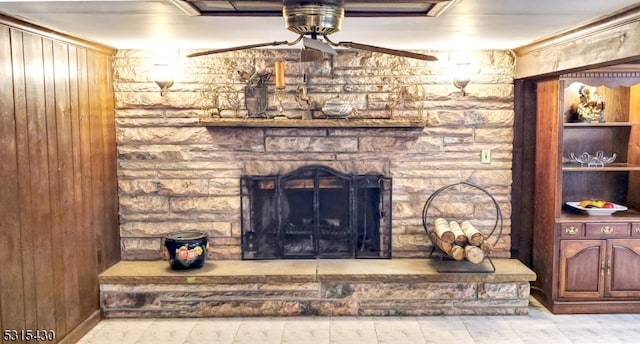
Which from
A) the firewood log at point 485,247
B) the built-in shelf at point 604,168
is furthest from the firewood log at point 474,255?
the built-in shelf at point 604,168

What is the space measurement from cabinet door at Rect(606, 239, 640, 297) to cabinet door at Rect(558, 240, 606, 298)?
0.21 feet

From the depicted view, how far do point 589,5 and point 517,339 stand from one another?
2161 mm

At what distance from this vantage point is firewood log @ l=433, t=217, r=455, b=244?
13.1 ft

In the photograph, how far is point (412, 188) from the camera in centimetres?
438

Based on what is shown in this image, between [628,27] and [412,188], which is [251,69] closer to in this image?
[412,188]

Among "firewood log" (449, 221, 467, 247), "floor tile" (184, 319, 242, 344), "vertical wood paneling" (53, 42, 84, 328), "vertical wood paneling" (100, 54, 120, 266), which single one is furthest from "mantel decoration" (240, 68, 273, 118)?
"firewood log" (449, 221, 467, 247)

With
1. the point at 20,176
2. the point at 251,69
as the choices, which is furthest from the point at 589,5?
the point at 20,176

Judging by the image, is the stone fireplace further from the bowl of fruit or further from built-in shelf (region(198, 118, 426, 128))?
the bowl of fruit

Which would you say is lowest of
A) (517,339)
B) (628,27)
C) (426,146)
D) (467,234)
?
(517,339)

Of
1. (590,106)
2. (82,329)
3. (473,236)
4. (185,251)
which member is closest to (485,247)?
(473,236)

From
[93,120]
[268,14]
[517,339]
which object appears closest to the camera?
[268,14]

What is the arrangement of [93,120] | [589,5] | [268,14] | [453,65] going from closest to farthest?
1. [589,5]
2. [268,14]
3. [93,120]
4. [453,65]

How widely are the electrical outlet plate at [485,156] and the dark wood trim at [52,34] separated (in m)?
3.06

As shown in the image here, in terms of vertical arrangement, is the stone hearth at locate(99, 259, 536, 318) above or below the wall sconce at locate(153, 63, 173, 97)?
below
